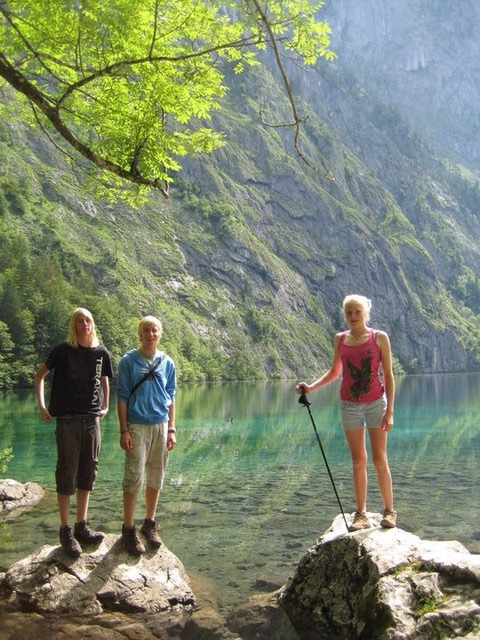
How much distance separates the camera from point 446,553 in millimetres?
6488

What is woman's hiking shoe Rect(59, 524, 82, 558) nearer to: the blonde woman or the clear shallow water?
the clear shallow water

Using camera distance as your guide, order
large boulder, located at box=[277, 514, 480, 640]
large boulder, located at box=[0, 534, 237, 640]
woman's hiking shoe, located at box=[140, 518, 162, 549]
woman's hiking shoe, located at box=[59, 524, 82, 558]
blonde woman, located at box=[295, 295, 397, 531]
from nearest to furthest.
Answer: large boulder, located at box=[277, 514, 480, 640]
large boulder, located at box=[0, 534, 237, 640]
blonde woman, located at box=[295, 295, 397, 531]
woman's hiking shoe, located at box=[59, 524, 82, 558]
woman's hiking shoe, located at box=[140, 518, 162, 549]

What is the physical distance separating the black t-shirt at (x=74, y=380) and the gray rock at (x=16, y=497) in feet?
25.8

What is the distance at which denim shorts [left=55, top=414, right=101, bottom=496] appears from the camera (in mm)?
7734

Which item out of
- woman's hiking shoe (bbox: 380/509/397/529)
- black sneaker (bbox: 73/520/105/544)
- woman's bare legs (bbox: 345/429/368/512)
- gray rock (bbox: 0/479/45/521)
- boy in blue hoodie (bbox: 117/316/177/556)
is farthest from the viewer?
gray rock (bbox: 0/479/45/521)

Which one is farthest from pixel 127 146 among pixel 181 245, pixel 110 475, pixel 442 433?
pixel 181 245

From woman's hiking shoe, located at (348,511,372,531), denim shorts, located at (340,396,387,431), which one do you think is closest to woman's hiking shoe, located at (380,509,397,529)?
woman's hiking shoe, located at (348,511,372,531)

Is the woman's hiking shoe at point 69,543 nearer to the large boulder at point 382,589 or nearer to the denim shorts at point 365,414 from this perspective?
the large boulder at point 382,589

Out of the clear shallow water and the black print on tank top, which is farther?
the clear shallow water

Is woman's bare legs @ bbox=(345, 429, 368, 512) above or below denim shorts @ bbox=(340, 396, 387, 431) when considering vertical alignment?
below

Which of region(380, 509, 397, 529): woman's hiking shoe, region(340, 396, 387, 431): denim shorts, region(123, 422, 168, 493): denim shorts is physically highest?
region(340, 396, 387, 431): denim shorts

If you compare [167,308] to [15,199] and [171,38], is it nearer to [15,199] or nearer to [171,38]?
[15,199]

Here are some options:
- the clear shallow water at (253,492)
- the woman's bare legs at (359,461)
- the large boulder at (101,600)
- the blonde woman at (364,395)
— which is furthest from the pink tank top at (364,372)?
the clear shallow water at (253,492)

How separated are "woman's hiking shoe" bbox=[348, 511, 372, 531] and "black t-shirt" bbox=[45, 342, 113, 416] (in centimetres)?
342
